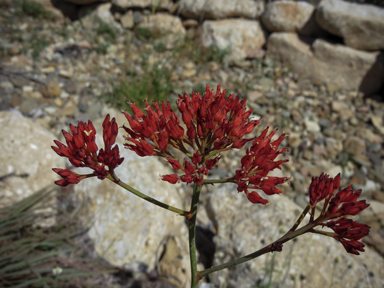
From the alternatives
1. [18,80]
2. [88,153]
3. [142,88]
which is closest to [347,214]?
[88,153]

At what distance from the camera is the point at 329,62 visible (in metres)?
6.62

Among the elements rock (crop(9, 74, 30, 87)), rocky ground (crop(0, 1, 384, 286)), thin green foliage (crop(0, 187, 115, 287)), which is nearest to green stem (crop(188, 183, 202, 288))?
thin green foliage (crop(0, 187, 115, 287))

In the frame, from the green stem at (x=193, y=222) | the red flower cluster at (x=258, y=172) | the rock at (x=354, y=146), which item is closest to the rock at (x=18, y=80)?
the green stem at (x=193, y=222)

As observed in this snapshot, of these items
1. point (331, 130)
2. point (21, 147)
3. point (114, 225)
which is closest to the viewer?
point (114, 225)

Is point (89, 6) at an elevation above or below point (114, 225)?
above

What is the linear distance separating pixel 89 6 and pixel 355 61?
230 inches

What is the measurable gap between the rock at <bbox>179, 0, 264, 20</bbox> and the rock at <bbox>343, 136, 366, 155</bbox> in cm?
350

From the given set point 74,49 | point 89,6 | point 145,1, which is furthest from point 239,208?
point 89,6

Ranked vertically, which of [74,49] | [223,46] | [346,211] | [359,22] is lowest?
[74,49]

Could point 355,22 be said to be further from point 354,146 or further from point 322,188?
point 322,188

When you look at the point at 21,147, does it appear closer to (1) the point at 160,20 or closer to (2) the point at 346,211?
(2) the point at 346,211

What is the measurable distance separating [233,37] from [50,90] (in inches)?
151

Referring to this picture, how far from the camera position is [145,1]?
7.18m

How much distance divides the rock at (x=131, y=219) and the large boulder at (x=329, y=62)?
175 inches
